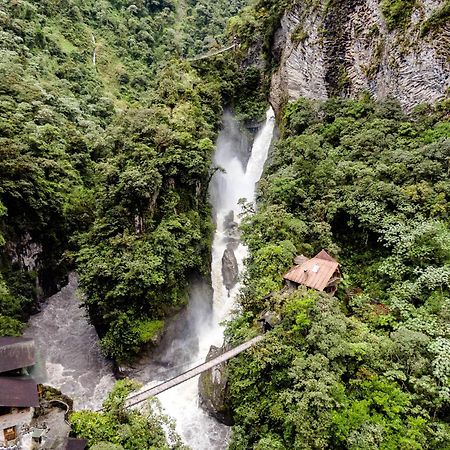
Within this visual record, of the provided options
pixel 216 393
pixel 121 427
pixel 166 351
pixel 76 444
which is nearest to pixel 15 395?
pixel 76 444

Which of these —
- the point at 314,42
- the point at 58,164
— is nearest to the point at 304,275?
the point at 58,164

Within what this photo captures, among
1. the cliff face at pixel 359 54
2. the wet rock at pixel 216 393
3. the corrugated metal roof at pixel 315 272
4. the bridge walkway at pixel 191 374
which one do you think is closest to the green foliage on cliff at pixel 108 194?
the wet rock at pixel 216 393

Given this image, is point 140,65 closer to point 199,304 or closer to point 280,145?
point 280,145

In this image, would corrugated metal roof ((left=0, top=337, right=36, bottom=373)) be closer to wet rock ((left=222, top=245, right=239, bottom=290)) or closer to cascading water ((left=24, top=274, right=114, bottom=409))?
cascading water ((left=24, top=274, right=114, bottom=409))

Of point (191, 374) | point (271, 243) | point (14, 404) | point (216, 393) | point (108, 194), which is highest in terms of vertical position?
point (108, 194)

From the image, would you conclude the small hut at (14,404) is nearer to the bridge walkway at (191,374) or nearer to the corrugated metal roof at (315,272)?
the bridge walkway at (191,374)

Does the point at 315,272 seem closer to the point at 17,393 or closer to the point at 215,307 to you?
the point at 215,307

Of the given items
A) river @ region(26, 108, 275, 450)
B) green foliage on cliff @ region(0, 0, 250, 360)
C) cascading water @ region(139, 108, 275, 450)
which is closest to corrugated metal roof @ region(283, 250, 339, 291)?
river @ region(26, 108, 275, 450)
